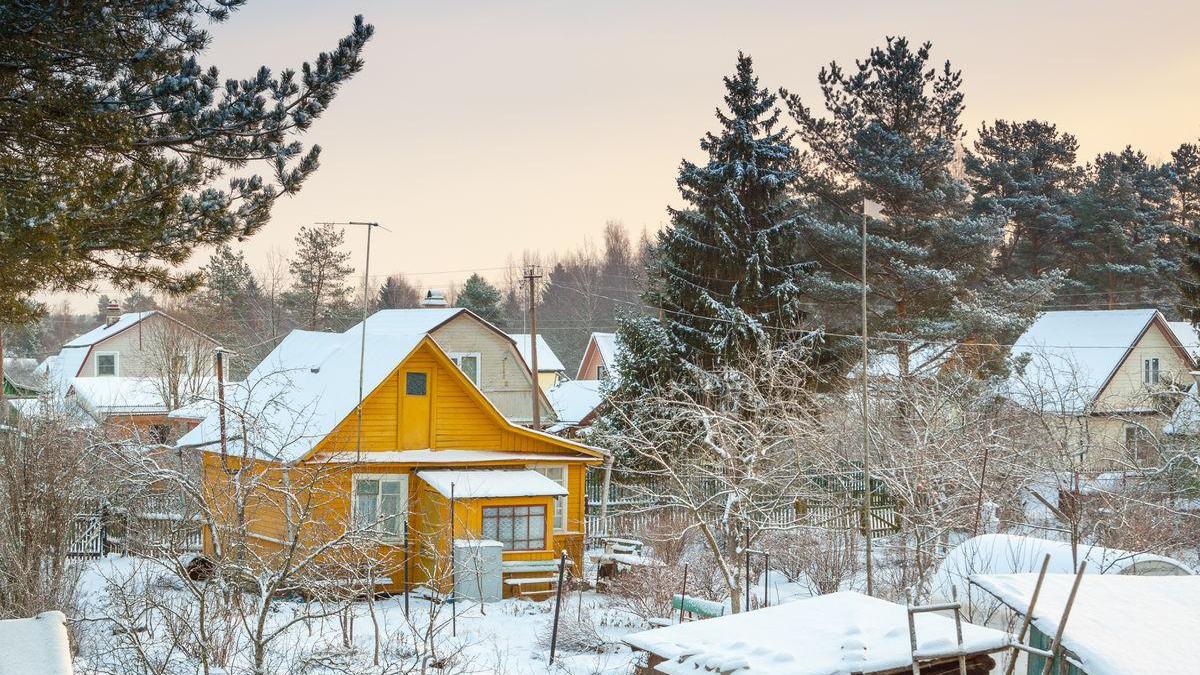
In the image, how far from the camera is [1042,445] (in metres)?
21.1

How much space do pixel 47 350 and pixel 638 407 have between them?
8296cm

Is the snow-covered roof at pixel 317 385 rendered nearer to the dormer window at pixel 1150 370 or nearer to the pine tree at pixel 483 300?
the dormer window at pixel 1150 370

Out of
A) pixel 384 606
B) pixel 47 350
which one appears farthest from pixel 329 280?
pixel 47 350

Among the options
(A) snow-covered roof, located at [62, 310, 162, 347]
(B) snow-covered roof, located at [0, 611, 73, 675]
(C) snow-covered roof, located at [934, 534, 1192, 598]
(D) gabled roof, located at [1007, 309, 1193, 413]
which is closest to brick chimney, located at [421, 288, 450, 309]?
(A) snow-covered roof, located at [62, 310, 162, 347]

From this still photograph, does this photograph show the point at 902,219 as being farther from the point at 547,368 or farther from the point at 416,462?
the point at 547,368

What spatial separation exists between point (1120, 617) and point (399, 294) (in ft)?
254

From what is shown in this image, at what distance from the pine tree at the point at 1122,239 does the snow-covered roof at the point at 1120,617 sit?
1451 inches

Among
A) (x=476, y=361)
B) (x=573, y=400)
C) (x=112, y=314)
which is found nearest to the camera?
(x=476, y=361)

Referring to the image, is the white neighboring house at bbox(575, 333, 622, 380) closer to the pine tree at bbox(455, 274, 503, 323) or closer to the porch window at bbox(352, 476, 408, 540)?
the pine tree at bbox(455, 274, 503, 323)

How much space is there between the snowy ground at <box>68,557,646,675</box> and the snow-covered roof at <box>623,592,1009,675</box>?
4.26m

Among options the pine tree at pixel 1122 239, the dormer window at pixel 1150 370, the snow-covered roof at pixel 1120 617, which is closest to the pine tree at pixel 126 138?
the snow-covered roof at pixel 1120 617

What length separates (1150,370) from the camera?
36844mm

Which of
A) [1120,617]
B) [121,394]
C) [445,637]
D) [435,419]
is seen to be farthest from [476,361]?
[1120,617]

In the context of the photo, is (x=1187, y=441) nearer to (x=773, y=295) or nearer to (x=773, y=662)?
(x=773, y=295)
